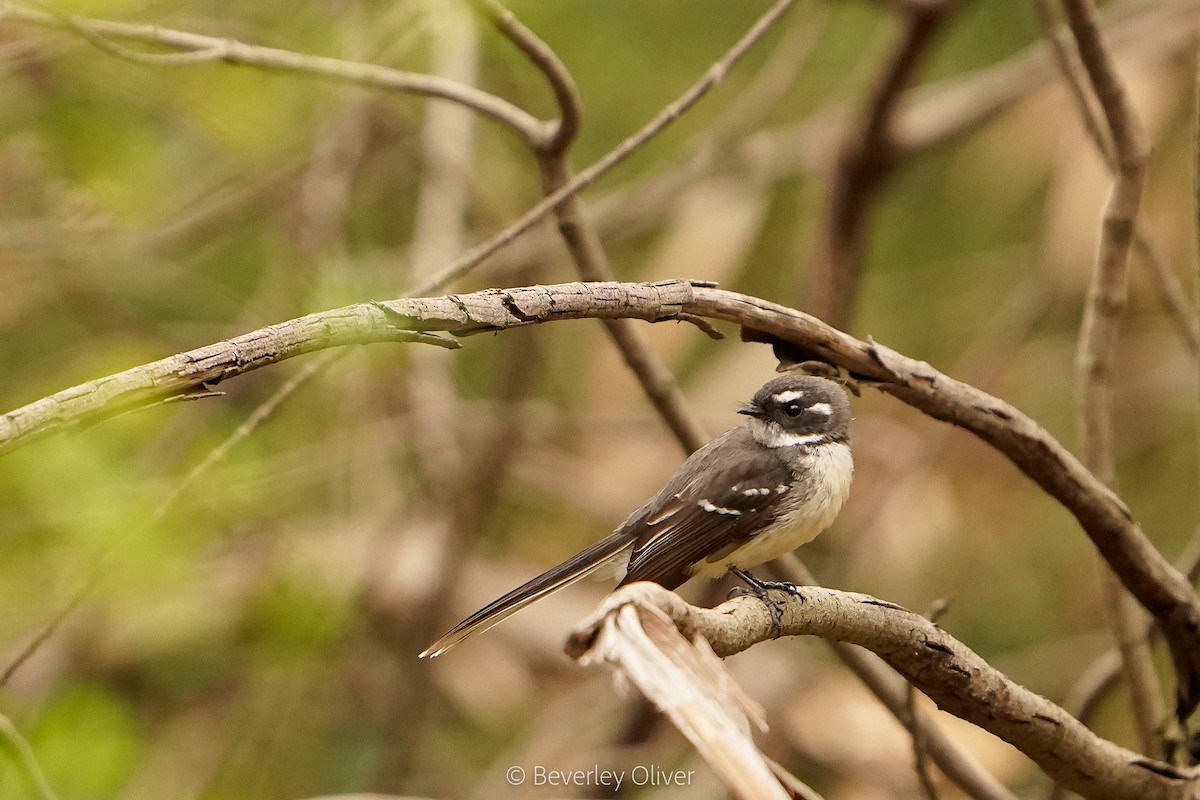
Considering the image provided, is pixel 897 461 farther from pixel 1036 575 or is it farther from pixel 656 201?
pixel 656 201

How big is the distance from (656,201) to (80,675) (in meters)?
3.49

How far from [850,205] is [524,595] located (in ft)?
11.5

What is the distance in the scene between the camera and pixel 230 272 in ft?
22.4

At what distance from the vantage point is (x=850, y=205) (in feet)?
18.8

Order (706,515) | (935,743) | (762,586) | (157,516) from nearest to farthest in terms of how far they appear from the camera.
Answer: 1. (157,516)
2. (762,586)
3. (706,515)
4. (935,743)

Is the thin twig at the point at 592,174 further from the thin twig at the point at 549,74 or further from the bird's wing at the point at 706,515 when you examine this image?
the bird's wing at the point at 706,515

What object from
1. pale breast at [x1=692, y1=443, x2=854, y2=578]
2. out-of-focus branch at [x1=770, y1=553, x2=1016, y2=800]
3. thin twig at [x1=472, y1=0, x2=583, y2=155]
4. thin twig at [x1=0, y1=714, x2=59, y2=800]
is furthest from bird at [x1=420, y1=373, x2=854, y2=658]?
thin twig at [x1=0, y1=714, x2=59, y2=800]

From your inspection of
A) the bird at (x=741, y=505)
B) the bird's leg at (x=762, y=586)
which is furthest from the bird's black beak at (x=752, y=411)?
the bird's leg at (x=762, y=586)

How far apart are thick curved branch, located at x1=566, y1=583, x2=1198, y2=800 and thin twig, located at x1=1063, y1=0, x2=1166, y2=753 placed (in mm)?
474

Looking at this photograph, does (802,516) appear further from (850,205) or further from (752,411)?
(850,205)

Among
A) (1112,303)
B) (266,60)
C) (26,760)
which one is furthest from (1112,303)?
(26,760)

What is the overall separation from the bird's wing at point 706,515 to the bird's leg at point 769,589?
92 millimetres

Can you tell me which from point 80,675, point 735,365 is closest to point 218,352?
point 80,675

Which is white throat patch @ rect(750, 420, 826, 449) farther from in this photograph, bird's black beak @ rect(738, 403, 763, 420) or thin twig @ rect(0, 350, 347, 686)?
thin twig @ rect(0, 350, 347, 686)
